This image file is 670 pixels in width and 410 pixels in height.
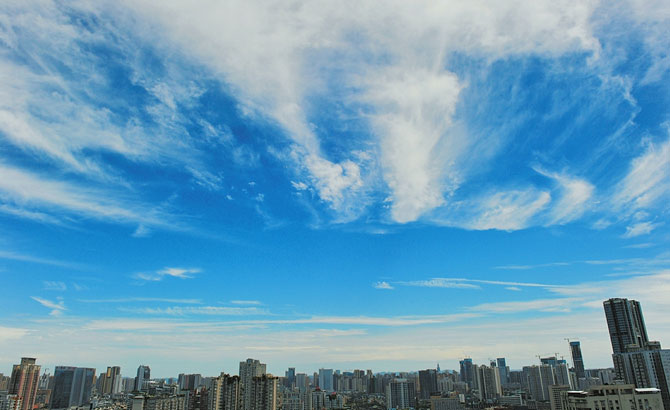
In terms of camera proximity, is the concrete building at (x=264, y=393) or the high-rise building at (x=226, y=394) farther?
the high-rise building at (x=226, y=394)

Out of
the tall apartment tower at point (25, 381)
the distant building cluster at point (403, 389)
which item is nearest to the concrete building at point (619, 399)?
the distant building cluster at point (403, 389)

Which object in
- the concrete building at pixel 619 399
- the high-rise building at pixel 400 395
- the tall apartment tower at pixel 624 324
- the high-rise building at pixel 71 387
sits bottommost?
the high-rise building at pixel 400 395

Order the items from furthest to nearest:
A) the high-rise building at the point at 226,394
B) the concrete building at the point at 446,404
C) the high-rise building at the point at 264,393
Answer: the concrete building at the point at 446,404 < the high-rise building at the point at 226,394 < the high-rise building at the point at 264,393

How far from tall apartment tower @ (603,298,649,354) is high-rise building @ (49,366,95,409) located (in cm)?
10836

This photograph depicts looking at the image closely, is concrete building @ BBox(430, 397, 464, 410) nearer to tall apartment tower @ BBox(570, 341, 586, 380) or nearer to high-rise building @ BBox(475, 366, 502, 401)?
high-rise building @ BBox(475, 366, 502, 401)

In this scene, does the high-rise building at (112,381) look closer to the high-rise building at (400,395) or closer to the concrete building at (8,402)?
the concrete building at (8,402)

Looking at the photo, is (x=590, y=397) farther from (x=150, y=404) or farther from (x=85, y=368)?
(x=85, y=368)

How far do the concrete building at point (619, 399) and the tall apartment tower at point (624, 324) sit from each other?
6583 cm

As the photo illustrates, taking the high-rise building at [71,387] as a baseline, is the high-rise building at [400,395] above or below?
below

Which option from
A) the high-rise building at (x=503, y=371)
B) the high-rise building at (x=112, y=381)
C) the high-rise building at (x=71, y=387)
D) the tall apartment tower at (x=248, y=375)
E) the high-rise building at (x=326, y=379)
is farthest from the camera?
the high-rise building at (x=326, y=379)

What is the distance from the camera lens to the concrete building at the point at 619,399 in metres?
24.6

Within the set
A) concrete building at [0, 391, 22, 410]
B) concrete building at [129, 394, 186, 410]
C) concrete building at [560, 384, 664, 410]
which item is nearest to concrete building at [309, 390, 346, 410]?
concrete building at [129, 394, 186, 410]

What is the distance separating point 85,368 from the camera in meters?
91.9

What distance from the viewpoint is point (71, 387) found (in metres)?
87.2
